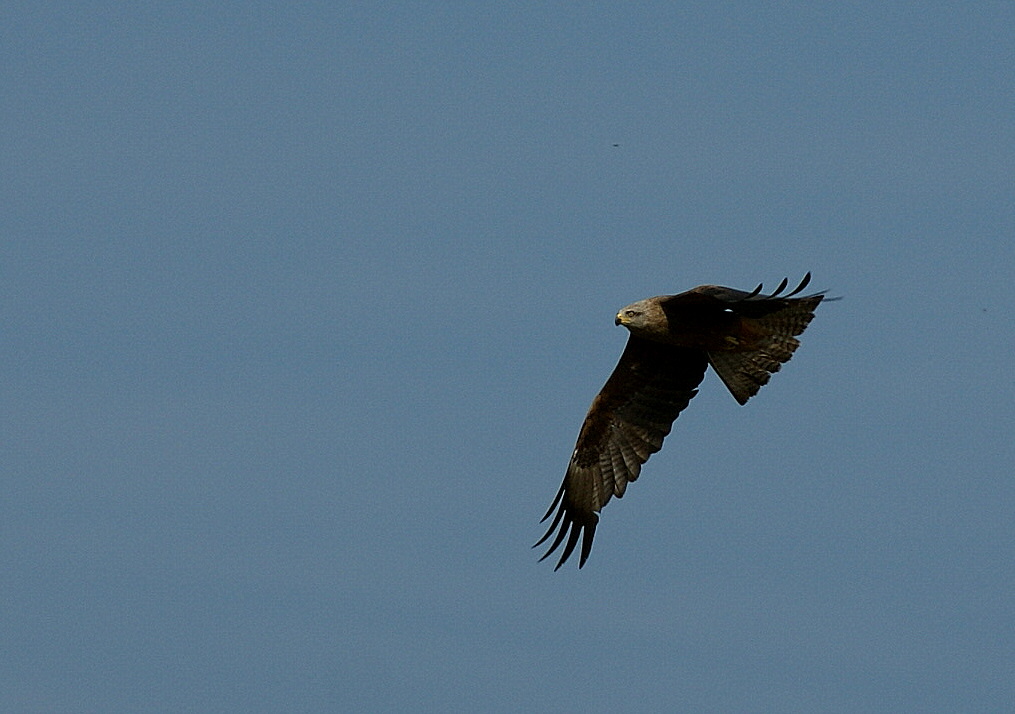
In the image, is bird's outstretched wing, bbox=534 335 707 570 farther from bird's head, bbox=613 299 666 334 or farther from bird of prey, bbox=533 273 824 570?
bird's head, bbox=613 299 666 334

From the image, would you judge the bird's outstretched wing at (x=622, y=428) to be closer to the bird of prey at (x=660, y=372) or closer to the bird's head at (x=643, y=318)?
the bird of prey at (x=660, y=372)

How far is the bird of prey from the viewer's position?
14414 mm

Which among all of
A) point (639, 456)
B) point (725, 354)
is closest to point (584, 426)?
point (639, 456)

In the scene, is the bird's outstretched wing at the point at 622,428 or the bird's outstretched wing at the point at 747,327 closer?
the bird's outstretched wing at the point at 747,327

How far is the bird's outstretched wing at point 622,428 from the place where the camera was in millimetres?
15484

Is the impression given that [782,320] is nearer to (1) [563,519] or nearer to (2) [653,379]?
(2) [653,379]

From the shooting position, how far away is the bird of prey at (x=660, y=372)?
1441 centimetres

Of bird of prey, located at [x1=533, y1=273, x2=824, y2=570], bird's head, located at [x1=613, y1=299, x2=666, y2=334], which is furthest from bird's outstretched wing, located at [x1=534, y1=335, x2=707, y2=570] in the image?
bird's head, located at [x1=613, y1=299, x2=666, y2=334]

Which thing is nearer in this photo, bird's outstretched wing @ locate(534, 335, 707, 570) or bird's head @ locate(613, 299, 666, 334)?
bird's head @ locate(613, 299, 666, 334)

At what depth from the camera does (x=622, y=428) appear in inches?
623

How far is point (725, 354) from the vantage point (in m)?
14.9

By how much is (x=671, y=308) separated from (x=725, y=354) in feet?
2.49

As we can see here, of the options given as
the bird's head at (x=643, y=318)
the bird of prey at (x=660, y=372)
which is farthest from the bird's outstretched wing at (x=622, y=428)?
the bird's head at (x=643, y=318)

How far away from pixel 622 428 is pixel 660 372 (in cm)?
64
